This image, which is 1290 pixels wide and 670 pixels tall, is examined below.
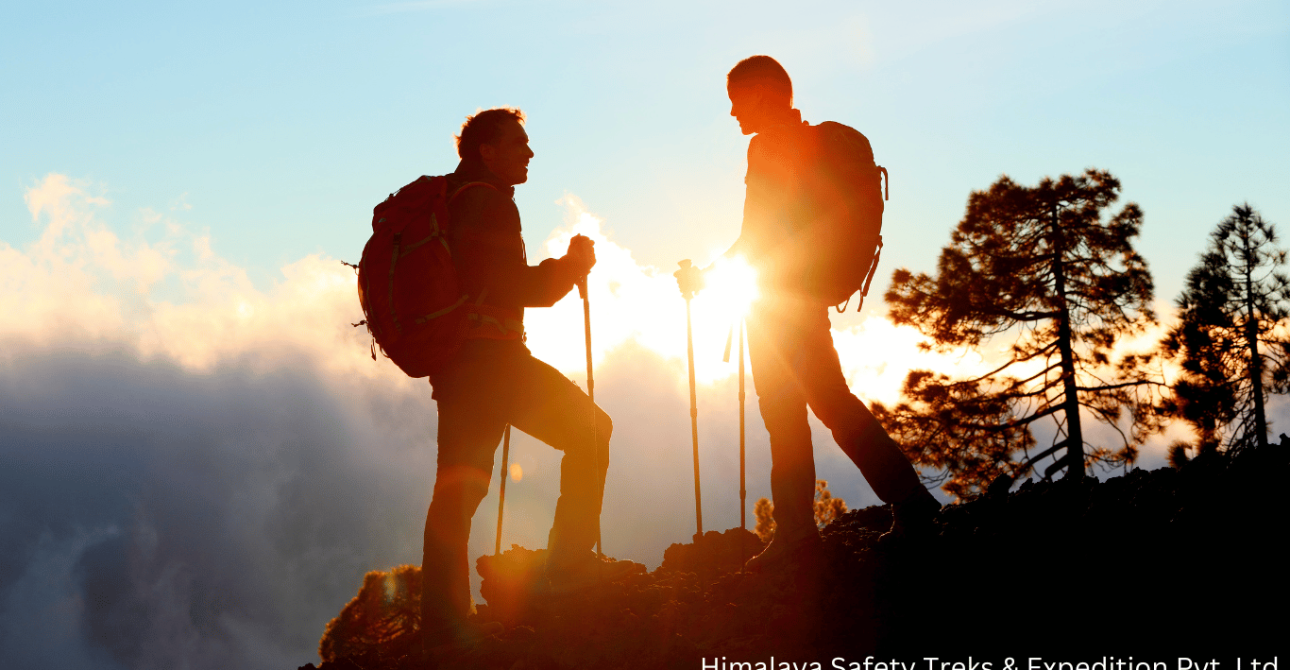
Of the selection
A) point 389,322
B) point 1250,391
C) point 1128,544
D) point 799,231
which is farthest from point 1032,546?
point 1250,391

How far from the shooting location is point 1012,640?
355cm

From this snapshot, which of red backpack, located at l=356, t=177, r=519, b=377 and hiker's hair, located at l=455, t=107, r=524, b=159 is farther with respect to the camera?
hiker's hair, located at l=455, t=107, r=524, b=159

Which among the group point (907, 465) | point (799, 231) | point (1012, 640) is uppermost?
point (799, 231)

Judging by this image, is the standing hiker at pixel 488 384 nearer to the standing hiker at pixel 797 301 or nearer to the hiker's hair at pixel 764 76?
the standing hiker at pixel 797 301

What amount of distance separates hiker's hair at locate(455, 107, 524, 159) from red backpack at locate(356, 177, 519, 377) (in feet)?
1.33

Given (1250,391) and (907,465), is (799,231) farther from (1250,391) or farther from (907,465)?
(1250,391)

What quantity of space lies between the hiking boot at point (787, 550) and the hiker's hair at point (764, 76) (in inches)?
90.2

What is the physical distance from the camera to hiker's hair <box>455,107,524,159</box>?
431cm

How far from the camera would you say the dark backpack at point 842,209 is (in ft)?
14.1

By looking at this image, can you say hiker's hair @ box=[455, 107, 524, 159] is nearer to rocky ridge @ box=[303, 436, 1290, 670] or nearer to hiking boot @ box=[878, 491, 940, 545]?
rocky ridge @ box=[303, 436, 1290, 670]

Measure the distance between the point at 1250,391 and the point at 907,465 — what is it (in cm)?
1905

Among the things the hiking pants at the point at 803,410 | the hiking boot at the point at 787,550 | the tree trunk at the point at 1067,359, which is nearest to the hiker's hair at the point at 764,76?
the hiking pants at the point at 803,410

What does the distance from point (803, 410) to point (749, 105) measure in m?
1.64

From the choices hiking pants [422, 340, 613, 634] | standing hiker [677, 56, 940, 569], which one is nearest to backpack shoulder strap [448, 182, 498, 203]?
hiking pants [422, 340, 613, 634]
